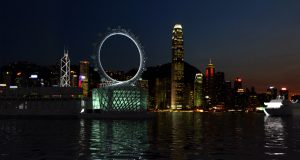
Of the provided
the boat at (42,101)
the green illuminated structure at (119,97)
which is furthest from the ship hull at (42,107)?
the green illuminated structure at (119,97)

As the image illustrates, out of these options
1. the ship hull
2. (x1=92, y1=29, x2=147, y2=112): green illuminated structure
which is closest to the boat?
the ship hull

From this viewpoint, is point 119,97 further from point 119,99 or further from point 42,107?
point 42,107

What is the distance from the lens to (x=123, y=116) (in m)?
171

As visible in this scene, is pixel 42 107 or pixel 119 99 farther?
pixel 42 107

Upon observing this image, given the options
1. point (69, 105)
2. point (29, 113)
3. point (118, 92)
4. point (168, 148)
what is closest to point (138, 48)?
point (118, 92)

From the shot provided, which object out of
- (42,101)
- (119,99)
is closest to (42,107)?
(42,101)

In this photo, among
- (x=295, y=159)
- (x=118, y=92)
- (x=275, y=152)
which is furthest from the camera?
(x=118, y=92)

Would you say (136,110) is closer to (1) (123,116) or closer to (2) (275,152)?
(1) (123,116)

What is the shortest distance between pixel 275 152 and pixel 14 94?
161 metres

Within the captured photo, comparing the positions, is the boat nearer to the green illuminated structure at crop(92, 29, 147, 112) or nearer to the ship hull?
the ship hull

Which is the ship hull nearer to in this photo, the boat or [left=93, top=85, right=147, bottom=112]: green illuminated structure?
the boat

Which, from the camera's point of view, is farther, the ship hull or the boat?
the boat

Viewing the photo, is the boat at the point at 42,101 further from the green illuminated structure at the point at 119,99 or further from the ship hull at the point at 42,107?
the green illuminated structure at the point at 119,99

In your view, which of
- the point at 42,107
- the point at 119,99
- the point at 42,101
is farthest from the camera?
the point at 42,101
